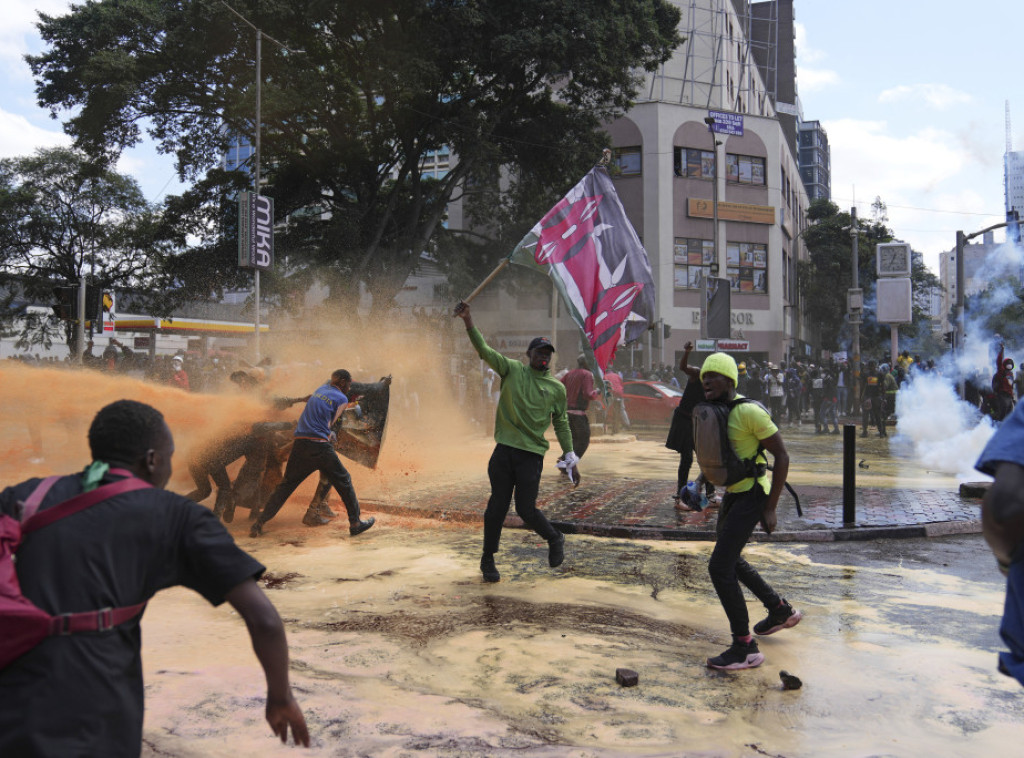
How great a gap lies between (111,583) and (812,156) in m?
112

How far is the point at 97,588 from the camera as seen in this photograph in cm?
198

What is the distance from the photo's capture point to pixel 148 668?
4359 millimetres

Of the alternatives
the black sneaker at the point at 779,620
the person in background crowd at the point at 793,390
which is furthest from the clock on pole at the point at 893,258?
the black sneaker at the point at 779,620

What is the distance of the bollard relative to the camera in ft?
29.0

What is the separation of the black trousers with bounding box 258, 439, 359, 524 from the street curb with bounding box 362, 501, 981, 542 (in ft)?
5.24

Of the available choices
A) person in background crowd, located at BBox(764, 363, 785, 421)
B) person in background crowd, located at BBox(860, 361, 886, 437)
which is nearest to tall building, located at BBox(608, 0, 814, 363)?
person in background crowd, located at BBox(764, 363, 785, 421)

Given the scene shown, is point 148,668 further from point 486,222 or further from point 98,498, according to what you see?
point 486,222

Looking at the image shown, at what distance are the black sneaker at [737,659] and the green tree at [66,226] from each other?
30645 mm

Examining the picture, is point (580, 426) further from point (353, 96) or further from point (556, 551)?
point (353, 96)

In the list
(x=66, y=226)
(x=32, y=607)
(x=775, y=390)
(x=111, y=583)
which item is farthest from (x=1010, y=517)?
(x=66, y=226)

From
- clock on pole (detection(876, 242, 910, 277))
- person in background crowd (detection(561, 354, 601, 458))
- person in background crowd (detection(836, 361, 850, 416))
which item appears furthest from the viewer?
clock on pole (detection(876, 242, 910, 277))

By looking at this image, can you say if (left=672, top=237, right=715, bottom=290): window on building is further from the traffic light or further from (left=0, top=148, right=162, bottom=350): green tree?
the traffic light

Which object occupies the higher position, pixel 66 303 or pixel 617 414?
pixel 66 303

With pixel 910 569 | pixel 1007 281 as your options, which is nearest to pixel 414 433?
pixel 910 569
